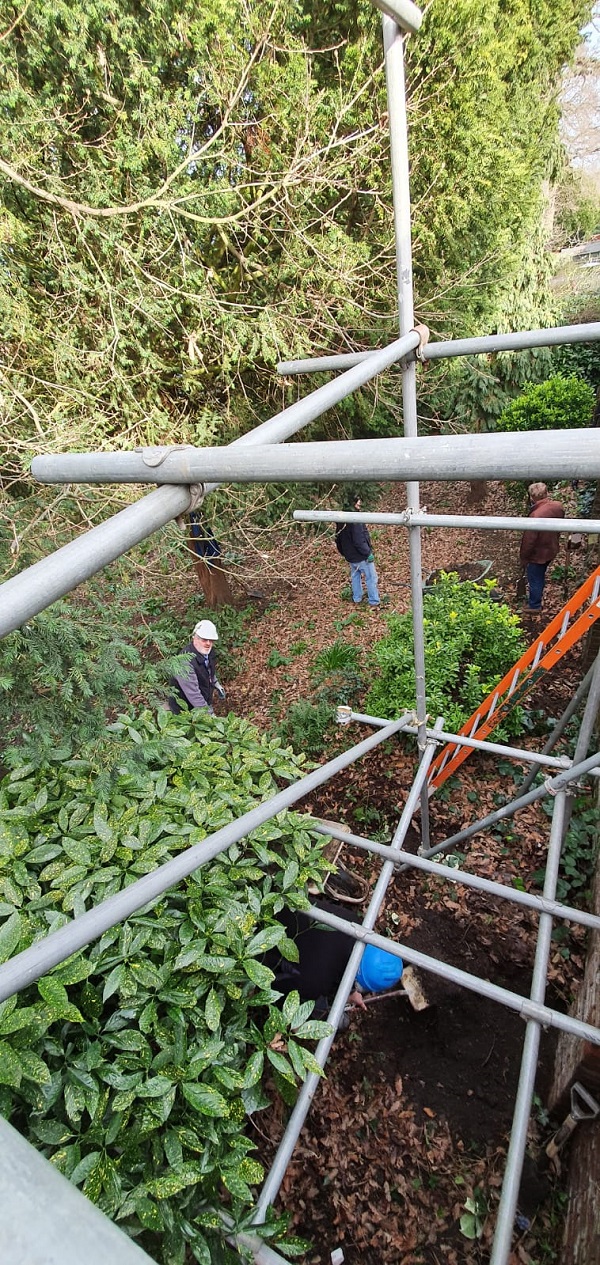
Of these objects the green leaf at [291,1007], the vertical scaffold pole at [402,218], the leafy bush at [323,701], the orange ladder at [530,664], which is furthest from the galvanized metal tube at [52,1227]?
the leafy bush at [323,701]

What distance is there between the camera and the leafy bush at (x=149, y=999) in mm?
1459

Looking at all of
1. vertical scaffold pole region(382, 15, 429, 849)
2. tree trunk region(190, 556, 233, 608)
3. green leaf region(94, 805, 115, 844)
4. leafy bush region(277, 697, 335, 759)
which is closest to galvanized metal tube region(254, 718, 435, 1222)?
green leaf region(94, 805, 115, 844)

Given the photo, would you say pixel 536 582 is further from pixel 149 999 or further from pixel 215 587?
pixel 149 999

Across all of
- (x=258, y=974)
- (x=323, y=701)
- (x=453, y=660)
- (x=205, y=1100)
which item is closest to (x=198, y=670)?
(x=323, y=701)

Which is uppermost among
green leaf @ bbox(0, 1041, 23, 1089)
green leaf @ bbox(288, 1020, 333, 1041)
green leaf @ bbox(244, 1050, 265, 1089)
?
green leaf @ bbox(0, 1041, 23, 1089)

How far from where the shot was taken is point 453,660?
16.0 feet

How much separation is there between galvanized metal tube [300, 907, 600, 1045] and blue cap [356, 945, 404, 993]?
3.71ft

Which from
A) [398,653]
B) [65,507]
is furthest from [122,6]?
[398,653]

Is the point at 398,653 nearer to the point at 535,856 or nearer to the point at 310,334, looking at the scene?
the point at 535,856

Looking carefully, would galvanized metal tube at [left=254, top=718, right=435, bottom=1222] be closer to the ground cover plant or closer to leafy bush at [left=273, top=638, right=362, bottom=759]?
the ground cover plant

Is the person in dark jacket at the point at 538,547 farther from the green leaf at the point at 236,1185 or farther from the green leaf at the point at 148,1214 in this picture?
the green leaf at the point at 148,1214

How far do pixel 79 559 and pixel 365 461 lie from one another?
53 centimetres

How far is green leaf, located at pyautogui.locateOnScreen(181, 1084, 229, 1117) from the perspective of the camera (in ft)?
4.92

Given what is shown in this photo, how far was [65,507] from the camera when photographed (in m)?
4.20
